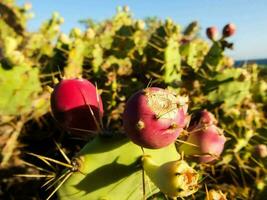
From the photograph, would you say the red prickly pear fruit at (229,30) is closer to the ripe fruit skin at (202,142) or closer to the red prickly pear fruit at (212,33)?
the red prickly pear fruit at (212,33)

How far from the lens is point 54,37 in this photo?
351 cm

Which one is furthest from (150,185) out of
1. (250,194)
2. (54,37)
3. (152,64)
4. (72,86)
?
(54,37)

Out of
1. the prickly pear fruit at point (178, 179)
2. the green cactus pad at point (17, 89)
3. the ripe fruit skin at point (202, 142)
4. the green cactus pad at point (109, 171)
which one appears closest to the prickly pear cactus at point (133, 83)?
the green cactus pad at point (17, 89)

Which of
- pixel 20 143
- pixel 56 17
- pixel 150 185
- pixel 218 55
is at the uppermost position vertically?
pixel 56 17

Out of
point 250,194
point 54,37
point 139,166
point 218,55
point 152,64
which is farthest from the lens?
point 54,37

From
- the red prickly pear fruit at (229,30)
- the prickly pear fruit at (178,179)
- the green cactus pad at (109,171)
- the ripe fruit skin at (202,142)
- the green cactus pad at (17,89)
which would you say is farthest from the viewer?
the red prickly pear fruit at (229,30)

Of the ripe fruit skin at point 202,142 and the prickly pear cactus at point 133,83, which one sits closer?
the ripe fruit skin at point 202,142

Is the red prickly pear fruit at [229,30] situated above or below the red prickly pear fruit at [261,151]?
above

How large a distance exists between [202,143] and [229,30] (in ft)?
3.97

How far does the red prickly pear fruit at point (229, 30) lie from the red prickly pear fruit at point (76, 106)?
1259 mm

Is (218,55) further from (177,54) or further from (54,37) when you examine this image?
(54,37)

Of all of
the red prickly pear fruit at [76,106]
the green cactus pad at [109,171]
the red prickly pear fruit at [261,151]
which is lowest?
the red prickly pear fruit at [261,151]

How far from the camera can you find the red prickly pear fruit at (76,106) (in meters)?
1.21

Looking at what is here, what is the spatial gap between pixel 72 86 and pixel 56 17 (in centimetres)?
255
